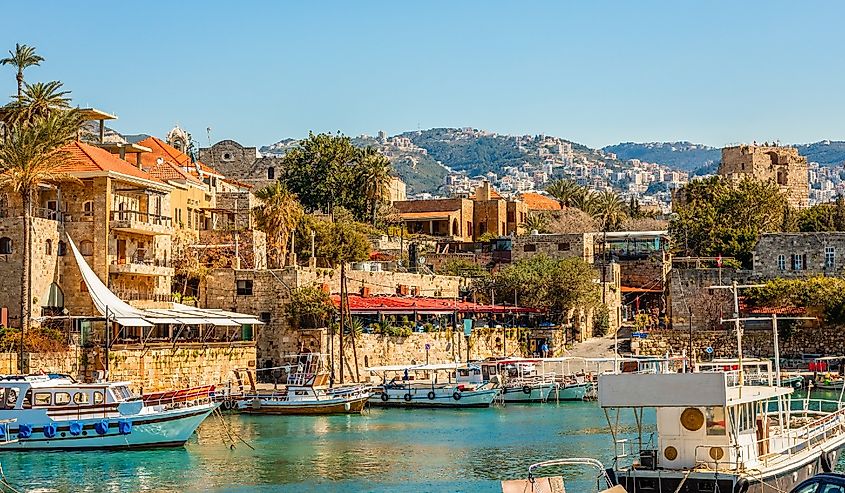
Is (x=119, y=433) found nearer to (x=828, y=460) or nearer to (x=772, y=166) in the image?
(x=828, y=460)

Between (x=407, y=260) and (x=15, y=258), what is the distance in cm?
3700

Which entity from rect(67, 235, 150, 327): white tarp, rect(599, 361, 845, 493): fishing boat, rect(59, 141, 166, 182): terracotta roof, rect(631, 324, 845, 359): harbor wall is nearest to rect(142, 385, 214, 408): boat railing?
rect(67, 235, 150, 327): white tarp

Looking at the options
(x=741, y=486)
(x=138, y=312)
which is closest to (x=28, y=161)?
(x=138, y=312)

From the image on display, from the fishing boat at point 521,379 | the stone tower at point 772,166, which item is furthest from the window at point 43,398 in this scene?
the stone tower at point 772,166

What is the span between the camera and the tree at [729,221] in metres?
92.4

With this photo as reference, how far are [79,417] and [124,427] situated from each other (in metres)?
1.49

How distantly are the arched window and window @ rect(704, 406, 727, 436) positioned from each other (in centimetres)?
3744

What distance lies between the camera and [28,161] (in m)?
51.7

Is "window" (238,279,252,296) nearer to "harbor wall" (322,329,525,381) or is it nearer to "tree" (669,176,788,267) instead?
"harbor wall" (322,329,525,381)

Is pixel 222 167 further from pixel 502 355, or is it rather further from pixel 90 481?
pixel 90 481

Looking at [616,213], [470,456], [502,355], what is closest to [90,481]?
[470,456]

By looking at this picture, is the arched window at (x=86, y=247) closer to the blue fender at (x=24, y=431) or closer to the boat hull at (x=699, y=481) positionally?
the blue fender at (x=24, y=431)

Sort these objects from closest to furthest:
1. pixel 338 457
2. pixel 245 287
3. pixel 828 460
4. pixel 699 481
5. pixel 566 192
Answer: pixel 699 481 < pixel 828 460 < pixel 338 457 < pixel 245 287 < pixel 566 192

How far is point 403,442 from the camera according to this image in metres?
46.1
